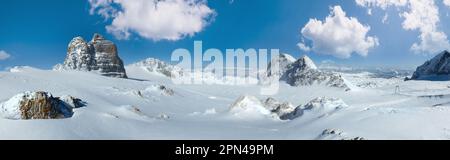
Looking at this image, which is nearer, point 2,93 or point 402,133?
point 402,133

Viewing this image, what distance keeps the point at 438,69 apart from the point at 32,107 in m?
175

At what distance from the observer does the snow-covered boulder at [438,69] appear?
180500 millimetres

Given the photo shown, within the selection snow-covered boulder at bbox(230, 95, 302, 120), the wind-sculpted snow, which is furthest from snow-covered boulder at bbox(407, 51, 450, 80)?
snow-covered boulder at bbox(230, 95, 302, 120)

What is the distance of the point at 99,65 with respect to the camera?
196 metres

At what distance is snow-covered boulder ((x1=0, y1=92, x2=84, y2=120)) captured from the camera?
1656 inches

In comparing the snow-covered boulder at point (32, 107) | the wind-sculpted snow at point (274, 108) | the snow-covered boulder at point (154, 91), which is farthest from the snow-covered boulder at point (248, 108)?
the snow-covered boulder at point (32, 107)

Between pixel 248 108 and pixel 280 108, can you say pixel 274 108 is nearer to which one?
pixel 280 108

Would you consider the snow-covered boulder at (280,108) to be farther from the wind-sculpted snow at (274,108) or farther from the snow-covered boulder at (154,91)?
the snow-covered boulder at (154,91)

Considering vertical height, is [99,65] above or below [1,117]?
above

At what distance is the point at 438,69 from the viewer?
610ft
